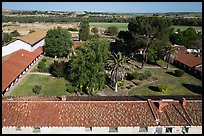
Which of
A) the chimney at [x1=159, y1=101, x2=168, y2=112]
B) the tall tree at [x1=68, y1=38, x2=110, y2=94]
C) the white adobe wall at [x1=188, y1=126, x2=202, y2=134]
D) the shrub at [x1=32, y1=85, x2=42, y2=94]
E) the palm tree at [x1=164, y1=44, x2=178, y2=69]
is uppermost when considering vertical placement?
the palm tree at [x1=164, y1=44, x2=178, y2=69]

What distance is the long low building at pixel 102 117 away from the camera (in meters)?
23.5

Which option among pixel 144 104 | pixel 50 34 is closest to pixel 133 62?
pixel 50 34

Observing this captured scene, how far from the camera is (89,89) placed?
38.4 m

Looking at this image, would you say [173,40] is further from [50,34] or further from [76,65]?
[76,65]

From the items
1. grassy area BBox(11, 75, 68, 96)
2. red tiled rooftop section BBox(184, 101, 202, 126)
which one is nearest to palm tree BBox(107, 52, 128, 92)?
grassy area BBox(11, 75, 68, 96)

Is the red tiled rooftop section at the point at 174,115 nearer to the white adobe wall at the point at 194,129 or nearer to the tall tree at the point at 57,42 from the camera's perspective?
the white adobe wall at the point at 194,129

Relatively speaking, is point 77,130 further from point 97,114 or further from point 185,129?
point 185,129

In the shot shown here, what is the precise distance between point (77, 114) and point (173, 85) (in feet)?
85.2

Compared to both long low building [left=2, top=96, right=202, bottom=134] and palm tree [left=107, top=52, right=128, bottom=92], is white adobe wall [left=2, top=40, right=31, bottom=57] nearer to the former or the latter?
palm tree [left=107, top=52, right=128, bottom=92]

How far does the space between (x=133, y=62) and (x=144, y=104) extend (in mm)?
36477

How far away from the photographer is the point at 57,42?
205 ft

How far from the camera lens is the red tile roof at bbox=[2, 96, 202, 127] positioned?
2383 centimetres

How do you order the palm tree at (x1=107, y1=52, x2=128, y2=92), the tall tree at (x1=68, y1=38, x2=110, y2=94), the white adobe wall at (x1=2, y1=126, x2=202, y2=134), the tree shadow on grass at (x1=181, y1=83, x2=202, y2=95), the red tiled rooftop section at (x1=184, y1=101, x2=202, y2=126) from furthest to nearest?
the tree shadow on grass at (x1=181, y1=83, x2=202, y2=95)
the palm tree at (x1=107, y1=52, x2=128, y2=92)
the tall tree at (x1=68, y1=38, x2=110, y2=94)
the red tiled rooftop section at (x1=184, y1=101, x2=202, y2=126)
the white adobe wall at (x1=2, y1=126, x2=202, y2=134)

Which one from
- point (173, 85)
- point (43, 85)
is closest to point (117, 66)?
point (173, 85)
